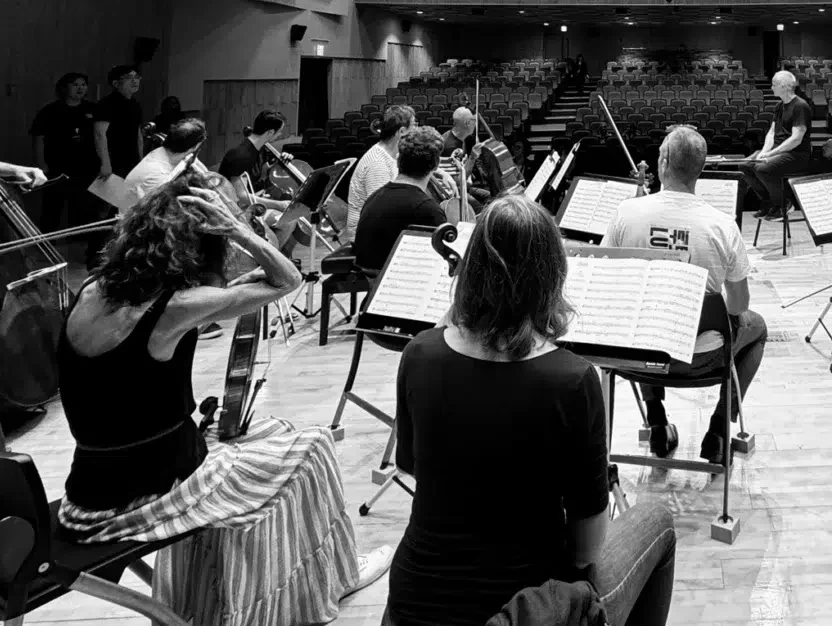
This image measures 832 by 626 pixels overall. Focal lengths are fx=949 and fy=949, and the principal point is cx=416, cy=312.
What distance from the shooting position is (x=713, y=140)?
34.2 feet

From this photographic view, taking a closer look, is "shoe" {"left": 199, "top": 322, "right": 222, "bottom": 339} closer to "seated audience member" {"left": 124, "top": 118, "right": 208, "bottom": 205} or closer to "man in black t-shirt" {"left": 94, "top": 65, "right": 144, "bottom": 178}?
"seated audience member" {"left": 124, "top": 118, "right": 208, "bottom": 205}

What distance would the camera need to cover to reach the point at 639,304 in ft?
8.12

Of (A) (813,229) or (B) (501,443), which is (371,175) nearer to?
(A) (813,229)

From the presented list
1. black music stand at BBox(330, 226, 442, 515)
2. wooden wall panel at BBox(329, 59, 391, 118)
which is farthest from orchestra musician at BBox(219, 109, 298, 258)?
wooden wall panel at BBox(329, 59, 391, 118)

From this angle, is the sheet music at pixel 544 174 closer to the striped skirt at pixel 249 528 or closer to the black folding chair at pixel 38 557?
the striped skirt at pixel 249 528

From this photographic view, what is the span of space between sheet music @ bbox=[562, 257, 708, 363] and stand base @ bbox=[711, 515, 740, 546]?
0.84 meters

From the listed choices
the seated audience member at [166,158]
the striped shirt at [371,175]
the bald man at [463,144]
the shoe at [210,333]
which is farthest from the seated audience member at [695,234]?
the bald man at [463,144]

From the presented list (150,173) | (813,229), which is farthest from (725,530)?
(150,173)

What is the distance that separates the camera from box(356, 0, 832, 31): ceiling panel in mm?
17391

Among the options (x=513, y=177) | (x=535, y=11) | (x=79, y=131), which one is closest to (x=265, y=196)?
(x=513, y=177)

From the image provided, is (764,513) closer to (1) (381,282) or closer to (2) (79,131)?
(1) (381,282)

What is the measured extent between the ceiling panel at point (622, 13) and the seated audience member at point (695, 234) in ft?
46.5

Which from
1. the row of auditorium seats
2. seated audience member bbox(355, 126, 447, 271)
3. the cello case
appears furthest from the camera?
the row of auditorium seats

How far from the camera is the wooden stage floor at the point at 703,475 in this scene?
8.62 ft
